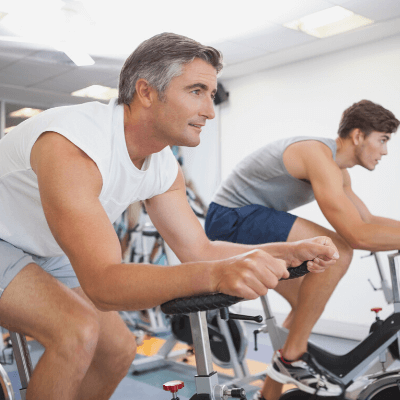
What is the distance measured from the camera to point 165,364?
3086 millimetres

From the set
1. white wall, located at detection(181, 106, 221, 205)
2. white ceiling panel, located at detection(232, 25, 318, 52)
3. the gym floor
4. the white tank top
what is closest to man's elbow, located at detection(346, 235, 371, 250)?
the white tank top

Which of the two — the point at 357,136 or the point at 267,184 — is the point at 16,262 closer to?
the point at 267,184

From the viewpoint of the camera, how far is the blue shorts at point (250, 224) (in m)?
1.91

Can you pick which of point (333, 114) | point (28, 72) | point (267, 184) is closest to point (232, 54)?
point (333, 114)

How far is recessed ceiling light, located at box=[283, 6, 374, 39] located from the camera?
3533 mm

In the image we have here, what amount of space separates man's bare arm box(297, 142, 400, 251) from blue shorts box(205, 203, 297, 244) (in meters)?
0.16

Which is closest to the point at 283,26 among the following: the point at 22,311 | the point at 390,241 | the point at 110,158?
the point at 390,241

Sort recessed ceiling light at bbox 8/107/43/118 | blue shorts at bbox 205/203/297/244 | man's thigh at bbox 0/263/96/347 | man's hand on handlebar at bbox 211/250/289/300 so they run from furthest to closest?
recessed ceiling light at bbox 8/107/43/118 < blue shorts at bbox 205/203/297/244 < man's thigh at bbox 0/263/96/347 < man's hand on handlebar at bbox 211/250/289/300

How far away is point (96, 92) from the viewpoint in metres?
4.61

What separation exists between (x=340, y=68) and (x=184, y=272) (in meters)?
3.85

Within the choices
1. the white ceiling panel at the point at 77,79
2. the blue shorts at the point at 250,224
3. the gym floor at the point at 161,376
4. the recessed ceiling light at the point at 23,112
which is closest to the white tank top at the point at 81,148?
the blue shorts at the point at 250,224

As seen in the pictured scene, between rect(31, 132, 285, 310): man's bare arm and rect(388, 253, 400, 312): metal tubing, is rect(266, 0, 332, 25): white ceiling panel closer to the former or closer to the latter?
rect(388, 253, 400, 312): metal tubing

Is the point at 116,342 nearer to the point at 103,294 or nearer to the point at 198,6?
the point at 103,294

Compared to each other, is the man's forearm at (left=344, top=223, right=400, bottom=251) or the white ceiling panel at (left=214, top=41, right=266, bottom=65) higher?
the white ceiling panel at (left=214, top=41, right=266, bottom=65)
